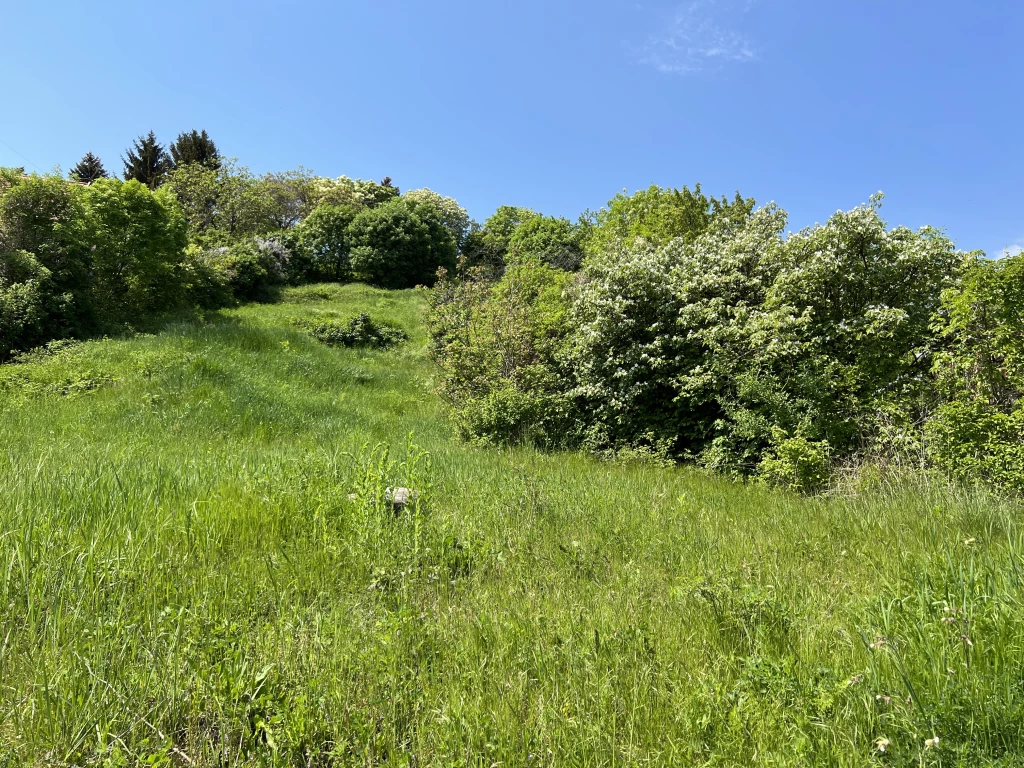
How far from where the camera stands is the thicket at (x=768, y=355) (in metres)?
5.14

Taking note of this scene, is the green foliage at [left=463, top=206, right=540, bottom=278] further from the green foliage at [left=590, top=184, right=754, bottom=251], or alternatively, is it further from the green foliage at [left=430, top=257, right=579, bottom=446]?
the green foliage at [left=430, top=257, right=579, bottom=446]

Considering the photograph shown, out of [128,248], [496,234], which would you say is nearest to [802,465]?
[128,248]

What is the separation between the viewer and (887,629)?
87.3 inches

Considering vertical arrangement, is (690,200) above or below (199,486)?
above

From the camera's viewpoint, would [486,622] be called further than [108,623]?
Yes

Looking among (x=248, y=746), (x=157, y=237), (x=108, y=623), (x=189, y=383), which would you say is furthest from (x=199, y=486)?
(x=157, y=237)

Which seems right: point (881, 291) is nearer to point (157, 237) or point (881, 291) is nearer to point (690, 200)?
point (690, 200)

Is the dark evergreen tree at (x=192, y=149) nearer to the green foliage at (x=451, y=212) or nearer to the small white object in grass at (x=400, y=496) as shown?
the green foliage at (x=451, y=212)

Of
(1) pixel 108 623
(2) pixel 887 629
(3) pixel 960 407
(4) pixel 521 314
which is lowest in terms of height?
(1) pixel 108 623

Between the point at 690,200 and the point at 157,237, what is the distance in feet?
66.3

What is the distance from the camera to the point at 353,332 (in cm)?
1864

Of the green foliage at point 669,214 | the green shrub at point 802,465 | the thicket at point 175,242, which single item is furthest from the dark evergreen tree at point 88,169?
the green shrub at point 802,465

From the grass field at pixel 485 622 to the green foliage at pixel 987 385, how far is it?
85 cm

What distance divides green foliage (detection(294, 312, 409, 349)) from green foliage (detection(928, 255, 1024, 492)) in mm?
16915
